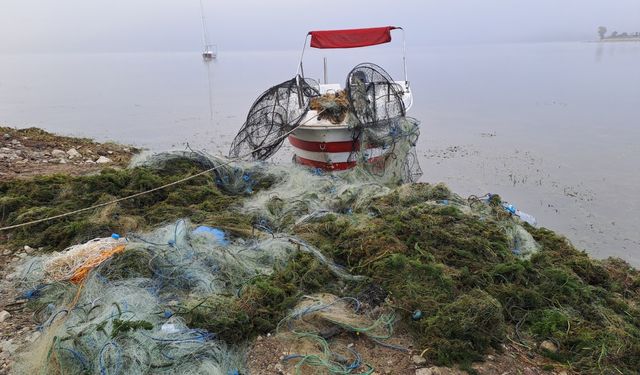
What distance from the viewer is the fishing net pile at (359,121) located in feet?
25.7

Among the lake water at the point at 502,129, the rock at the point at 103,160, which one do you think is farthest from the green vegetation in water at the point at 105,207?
the lake water at the point at 502,129

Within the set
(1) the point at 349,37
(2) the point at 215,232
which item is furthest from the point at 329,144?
(2) the point at 215,232

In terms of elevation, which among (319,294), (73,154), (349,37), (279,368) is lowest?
(279,368)

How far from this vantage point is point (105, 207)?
203 inches

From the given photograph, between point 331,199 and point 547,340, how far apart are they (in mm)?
3126

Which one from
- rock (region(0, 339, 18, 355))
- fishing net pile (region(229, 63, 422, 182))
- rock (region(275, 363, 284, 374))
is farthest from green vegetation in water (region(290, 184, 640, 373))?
fishing net pile (region(229, 63, 422, 182))

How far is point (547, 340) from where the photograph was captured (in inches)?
133

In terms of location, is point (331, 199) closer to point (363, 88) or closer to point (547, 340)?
point (363, 88)

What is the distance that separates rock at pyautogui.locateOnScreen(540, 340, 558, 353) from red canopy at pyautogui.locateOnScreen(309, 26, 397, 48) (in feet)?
25.2

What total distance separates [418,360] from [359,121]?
17.1 feet

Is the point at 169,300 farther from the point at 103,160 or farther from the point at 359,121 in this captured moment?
the point at 103,160

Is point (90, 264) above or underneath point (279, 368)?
above

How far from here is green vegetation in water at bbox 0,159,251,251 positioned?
15.4ft

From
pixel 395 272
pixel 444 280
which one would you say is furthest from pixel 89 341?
pixel 444 280
